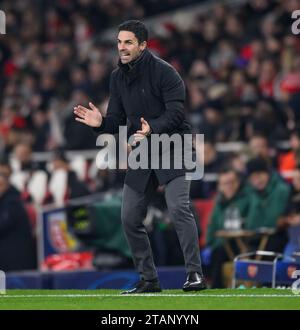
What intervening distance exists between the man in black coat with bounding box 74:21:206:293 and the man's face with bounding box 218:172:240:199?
4.57 m

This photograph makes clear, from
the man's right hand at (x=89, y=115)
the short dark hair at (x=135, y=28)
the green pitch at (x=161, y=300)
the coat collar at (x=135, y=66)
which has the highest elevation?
the short dark hair at (x=135, y=28)

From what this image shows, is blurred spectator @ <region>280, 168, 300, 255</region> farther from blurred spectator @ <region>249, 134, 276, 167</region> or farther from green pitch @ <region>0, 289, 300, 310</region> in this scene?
green pitch @ <region>0, 289, 300, 310</region>

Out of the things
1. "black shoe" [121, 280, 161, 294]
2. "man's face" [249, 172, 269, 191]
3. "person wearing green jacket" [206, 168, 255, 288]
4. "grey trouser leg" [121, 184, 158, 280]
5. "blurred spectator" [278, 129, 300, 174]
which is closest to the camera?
"grey trouser leg" [121, 184, 158, 280]

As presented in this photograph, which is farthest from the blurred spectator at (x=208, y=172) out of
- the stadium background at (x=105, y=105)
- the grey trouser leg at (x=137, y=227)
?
the grey trouser leg at (x=137, y=227)

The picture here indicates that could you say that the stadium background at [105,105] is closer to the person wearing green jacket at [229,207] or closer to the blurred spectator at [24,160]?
the blurred spectator at [24,160]

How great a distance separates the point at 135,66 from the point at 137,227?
1.25 meters

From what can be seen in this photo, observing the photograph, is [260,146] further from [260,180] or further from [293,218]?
[293,218]

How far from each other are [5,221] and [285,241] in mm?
3527

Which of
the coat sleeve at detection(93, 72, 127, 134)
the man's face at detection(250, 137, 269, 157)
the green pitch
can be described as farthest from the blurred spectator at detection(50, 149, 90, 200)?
the coat sleeve at detection(93, 72, 127, 134)

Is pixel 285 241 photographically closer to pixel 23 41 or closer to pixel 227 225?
pixel 227 225

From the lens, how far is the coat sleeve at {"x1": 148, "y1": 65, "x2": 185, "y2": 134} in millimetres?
9797

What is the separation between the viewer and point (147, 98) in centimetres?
1006

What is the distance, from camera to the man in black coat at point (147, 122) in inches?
391
